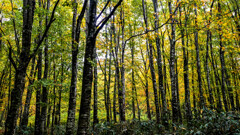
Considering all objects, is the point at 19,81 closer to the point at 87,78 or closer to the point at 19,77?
the point at 19,77

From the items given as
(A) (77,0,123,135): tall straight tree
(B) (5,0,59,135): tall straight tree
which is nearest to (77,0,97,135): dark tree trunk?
(A) (77,0,123,135): tall straight tree

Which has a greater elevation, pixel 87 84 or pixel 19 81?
pixel 19 81

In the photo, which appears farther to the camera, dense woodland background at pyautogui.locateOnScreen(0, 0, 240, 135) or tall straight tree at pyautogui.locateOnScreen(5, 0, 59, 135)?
dense woodland background at pyautogui.locateOnScreen(0, 0, 240, 135)

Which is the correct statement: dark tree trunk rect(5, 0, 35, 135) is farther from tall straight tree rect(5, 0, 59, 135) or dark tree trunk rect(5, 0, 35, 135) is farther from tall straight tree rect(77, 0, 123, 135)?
tall straight tree rect(77, 0, 123, 135)

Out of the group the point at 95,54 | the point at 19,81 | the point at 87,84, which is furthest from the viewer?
the point at 95,54

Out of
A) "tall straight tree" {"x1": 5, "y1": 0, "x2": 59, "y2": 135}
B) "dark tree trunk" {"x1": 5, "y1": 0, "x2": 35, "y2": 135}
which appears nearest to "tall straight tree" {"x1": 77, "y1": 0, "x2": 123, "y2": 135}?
"tall straight tree" {"x1": 5, "y1": 0, "x2": 59, "y2": 135}

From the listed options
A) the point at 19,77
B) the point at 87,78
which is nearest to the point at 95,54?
the point at 87,78

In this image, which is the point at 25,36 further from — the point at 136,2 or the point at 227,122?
the point at 136,2

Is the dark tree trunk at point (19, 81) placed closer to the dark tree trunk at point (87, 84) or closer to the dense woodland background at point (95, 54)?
the dense woodland background at point (95, 54)

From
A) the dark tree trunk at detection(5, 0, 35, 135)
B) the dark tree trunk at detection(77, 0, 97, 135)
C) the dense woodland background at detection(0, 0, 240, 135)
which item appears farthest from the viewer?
the dense woodland background at detection(0, 0, 240, 135)

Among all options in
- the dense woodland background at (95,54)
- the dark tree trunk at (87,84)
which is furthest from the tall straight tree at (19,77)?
the dark tree trunk at (87,84)

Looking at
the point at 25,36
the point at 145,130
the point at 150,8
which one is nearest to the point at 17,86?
the point at 25,36

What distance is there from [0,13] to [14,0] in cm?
187

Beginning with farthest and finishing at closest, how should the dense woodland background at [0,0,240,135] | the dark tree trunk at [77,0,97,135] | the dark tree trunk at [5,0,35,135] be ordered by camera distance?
the dense woodland background at [0,0,240,135] < the dark tree trunk at [77,0,97,135] < the dark tree trunk at [5,0,35,135]
